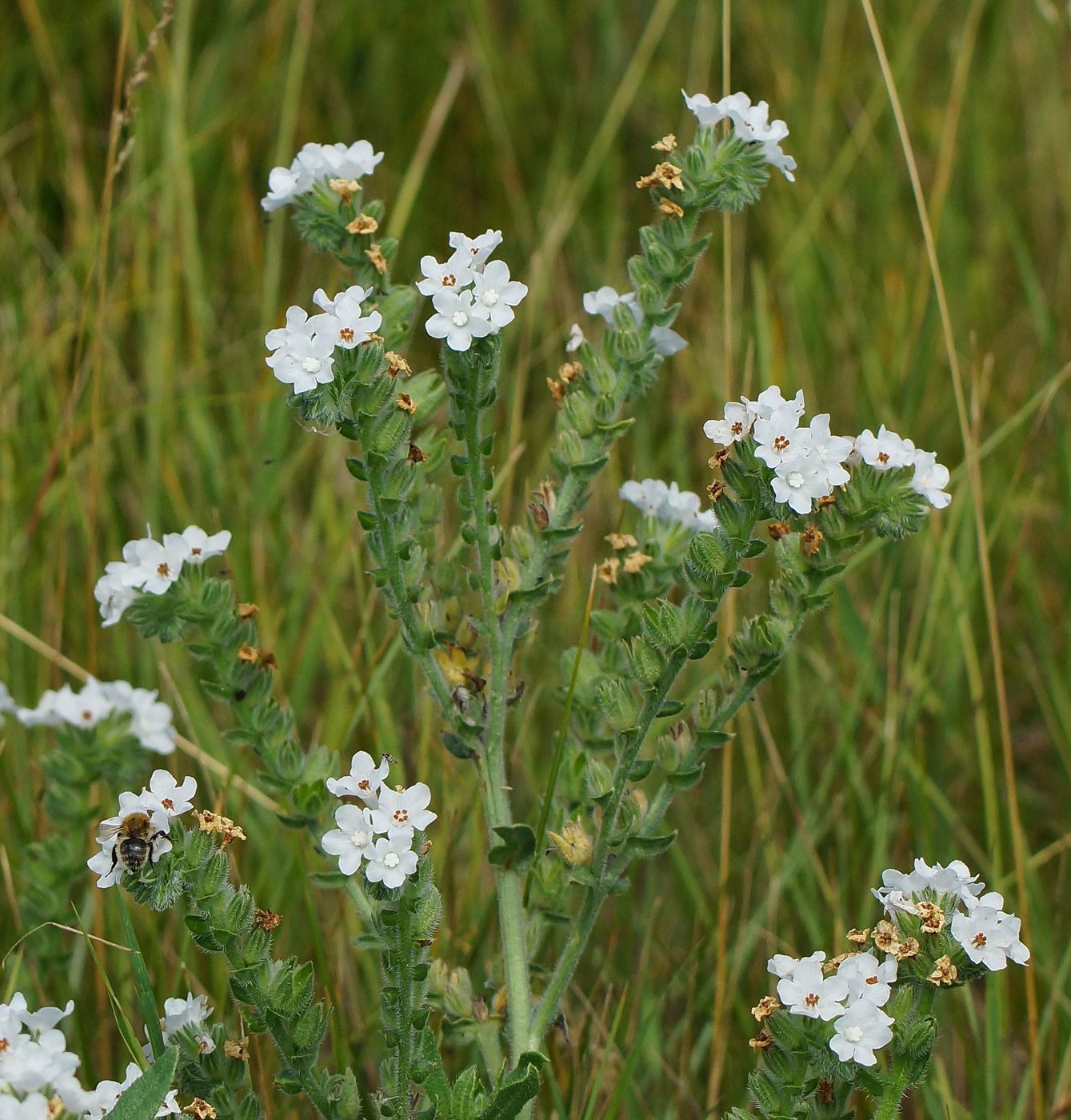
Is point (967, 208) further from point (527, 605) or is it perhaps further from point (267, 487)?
point (527, 605)

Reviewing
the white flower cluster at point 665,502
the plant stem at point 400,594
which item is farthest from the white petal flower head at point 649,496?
the plant stem at point 400,594

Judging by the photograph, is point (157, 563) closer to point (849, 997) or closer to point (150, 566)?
point (150, 566)

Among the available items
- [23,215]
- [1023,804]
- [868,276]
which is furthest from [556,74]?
[1023,804]

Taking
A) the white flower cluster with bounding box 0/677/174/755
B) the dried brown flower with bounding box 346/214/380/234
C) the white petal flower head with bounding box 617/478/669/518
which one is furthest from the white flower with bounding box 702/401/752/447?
the white flower cluster with bounding box 0/677/174/755

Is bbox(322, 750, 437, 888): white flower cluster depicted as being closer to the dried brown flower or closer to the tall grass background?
the tall grass background

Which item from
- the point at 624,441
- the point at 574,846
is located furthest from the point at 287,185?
the point at 624,441

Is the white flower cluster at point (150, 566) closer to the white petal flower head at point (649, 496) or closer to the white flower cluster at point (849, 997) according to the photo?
the white petal flower head at point (649, 496)
